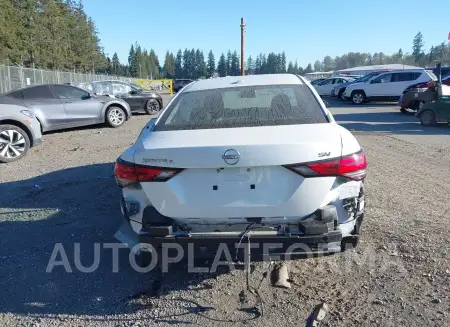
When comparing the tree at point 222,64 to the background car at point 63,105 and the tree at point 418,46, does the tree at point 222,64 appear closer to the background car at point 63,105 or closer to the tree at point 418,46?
the tree at point 418,46

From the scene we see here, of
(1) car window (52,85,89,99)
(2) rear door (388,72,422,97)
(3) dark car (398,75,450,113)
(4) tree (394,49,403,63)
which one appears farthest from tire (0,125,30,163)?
(4) tree (394,49,403,63)

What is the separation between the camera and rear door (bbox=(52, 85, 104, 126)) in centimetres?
1171

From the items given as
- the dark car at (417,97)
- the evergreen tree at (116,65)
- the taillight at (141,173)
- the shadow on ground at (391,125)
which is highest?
the evergreen tree at (116,65)

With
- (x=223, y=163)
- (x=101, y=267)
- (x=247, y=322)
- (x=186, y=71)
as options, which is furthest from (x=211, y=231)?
(x=186, y=71)

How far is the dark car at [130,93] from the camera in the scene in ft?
55.6

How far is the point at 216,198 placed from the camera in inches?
109

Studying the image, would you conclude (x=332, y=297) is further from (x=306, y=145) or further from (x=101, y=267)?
(x=101, y=267)

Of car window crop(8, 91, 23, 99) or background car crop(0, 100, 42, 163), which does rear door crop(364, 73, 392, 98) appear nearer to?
car window crop(8, 91, 23, 99)

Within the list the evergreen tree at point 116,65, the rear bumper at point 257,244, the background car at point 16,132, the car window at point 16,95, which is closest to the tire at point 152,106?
the car window at point 16,95

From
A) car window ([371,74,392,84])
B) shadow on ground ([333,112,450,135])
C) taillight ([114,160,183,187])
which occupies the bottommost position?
shadow on ground ([333,112,450,135])

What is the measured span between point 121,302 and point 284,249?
138cm

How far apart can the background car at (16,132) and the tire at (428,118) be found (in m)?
11.1

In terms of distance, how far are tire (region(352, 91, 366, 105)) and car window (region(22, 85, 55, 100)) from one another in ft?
56.1

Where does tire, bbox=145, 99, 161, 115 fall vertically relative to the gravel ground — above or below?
above
